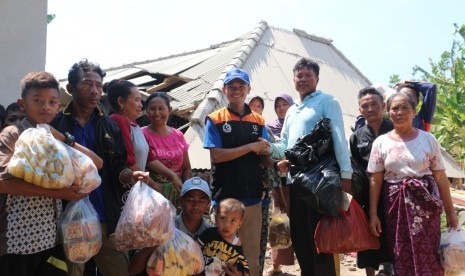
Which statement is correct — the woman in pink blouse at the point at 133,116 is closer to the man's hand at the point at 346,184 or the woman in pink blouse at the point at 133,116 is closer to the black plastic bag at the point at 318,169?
the black plastic bag at the point at 318,169

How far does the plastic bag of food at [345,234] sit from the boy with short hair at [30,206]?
1.75m

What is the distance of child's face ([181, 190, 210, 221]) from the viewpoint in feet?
10.0

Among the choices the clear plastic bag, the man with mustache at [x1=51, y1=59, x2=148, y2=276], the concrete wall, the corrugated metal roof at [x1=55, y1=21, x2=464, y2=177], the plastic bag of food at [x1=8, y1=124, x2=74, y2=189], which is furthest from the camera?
the corrugated metal roof at [x1=55, y1=21, x2=464, y2=177]

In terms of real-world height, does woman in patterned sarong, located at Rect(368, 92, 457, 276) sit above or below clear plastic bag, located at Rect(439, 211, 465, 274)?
above

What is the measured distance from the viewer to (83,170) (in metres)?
2.34

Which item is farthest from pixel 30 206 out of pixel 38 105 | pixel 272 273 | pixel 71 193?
pixel 272 273

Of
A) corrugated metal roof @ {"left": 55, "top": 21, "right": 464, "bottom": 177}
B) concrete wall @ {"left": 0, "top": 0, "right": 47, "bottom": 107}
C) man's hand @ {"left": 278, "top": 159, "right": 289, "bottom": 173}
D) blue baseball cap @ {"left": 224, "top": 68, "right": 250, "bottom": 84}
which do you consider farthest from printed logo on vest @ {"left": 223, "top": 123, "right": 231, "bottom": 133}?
concrete wall @ {"left": 0, "top": 0, "right": 47, "bottom": 107}

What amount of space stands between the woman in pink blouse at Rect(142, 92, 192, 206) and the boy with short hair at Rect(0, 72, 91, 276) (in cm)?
98

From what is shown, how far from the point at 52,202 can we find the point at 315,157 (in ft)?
5.93

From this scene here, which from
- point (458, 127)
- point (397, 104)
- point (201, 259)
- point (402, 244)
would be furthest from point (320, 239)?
point (458, 127)

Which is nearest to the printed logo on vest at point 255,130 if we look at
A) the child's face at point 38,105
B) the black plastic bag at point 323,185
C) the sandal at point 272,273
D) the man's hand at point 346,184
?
the black plastic bag at point 323,185

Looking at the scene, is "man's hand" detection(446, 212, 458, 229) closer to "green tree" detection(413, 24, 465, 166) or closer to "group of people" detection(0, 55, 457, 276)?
"group of people" detection(0, 55, 457, 276)

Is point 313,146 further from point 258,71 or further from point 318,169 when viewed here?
point 258,71

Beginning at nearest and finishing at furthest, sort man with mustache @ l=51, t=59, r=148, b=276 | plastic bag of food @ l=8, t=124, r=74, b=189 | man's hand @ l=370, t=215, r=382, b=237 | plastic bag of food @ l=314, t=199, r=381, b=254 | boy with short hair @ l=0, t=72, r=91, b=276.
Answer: plastic bag of food @ l=8, t=124, r=74, b=189 < boy with short hair @ l=0, t=72, r=91, b=276 < man with mustache @ l=51, t=59, r=148, b=276 < plastic bag of food @ l=314, t=199, r=381, b=254 < man's hand @ l=370, t=215, r=382, b=237
